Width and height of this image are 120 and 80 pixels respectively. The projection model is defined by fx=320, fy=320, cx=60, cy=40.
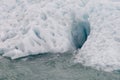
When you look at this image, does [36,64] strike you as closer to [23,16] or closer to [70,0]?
[23,16]

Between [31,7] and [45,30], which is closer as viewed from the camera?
[45,30]

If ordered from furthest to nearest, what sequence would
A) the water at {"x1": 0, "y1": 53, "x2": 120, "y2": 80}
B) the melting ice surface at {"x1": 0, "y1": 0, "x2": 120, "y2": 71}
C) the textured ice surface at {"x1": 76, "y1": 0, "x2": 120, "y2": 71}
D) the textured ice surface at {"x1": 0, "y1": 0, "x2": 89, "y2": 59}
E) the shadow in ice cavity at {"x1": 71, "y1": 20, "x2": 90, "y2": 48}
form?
the shadow in ice cavity at {"x1": 71, "y1": 20, "x2": 90, "y2": 48} → the textured ice surface at {"x1": 0, "y1": 0, "x2": 89, "y2": 59} → the melting ice surface at {"x1": 0, "y1": 0, "x2": 120, "y2": 71} → the textured ice surface at {"x1": 76, "y1": 0, "x2": 120, "y2": 71} → the water at {"x1": 0, "y1": 53, "x2": 120, "y2": 80}

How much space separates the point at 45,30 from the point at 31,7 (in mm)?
863

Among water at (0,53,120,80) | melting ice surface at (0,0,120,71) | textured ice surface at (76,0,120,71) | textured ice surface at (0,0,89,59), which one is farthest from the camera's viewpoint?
textured ice surface at (0,0,89,59)

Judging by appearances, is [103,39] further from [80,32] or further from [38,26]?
[38,26]

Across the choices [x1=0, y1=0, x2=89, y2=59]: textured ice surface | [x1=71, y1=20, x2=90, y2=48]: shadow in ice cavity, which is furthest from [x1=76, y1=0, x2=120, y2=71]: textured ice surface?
[x1=0, y1=0, x2=89, y2=59]: textured ice surface

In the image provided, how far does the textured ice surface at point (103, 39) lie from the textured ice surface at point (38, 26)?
0.37 m

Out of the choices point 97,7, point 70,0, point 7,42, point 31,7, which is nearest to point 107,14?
point 97,7

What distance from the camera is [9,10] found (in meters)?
7.61

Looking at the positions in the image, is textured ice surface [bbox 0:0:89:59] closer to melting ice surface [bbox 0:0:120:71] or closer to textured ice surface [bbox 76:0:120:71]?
melting ice surface [bbox 0:0:120:71]

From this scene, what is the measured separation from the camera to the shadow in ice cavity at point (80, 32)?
699cm

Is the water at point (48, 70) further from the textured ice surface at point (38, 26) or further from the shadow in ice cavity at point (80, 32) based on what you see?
the shadow in ice cavity at point (80, 32)

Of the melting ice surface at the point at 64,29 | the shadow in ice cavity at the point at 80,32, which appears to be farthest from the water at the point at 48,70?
the shadow in ice cavity at the point at 80,32

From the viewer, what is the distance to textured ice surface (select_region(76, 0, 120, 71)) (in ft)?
19.4
